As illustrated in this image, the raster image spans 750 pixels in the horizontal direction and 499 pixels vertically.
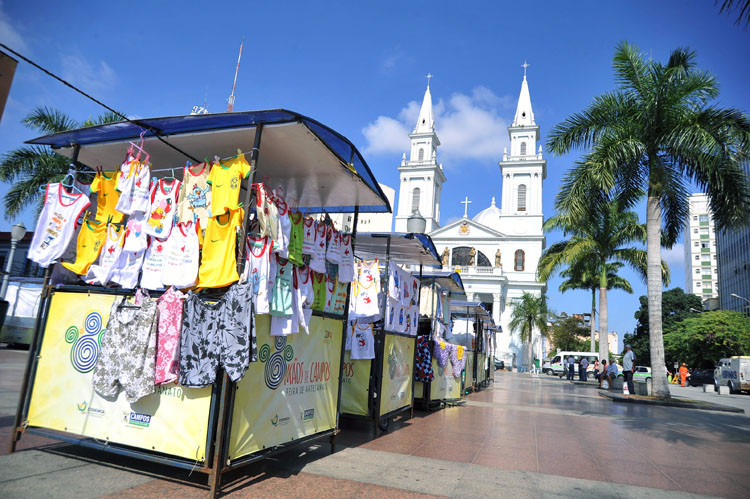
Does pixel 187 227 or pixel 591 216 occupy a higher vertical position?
pixel 591 216

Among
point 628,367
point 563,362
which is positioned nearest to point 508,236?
point 563,362

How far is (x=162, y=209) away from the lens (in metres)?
4.62

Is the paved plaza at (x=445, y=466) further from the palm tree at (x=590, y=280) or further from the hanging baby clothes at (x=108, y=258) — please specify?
the palm tree at (x=590, y=280)

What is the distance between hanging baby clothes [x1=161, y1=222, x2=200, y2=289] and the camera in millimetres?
4270

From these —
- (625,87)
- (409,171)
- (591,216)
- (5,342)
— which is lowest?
(5,342)

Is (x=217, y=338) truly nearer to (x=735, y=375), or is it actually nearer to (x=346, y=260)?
(x=346, y=260)

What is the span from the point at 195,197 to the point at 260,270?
1.07 metres

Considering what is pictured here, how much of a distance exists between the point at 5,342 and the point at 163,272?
19.7 m

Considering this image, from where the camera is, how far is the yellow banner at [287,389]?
4.14 metres

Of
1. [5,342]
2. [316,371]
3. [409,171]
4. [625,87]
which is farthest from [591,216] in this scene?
[409,171]

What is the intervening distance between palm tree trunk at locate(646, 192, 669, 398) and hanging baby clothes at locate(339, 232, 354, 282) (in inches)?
482

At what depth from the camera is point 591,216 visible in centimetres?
1524

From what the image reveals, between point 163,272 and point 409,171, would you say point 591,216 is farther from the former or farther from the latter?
point 409,171

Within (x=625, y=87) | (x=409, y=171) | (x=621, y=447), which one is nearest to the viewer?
(x=621, y=447)
